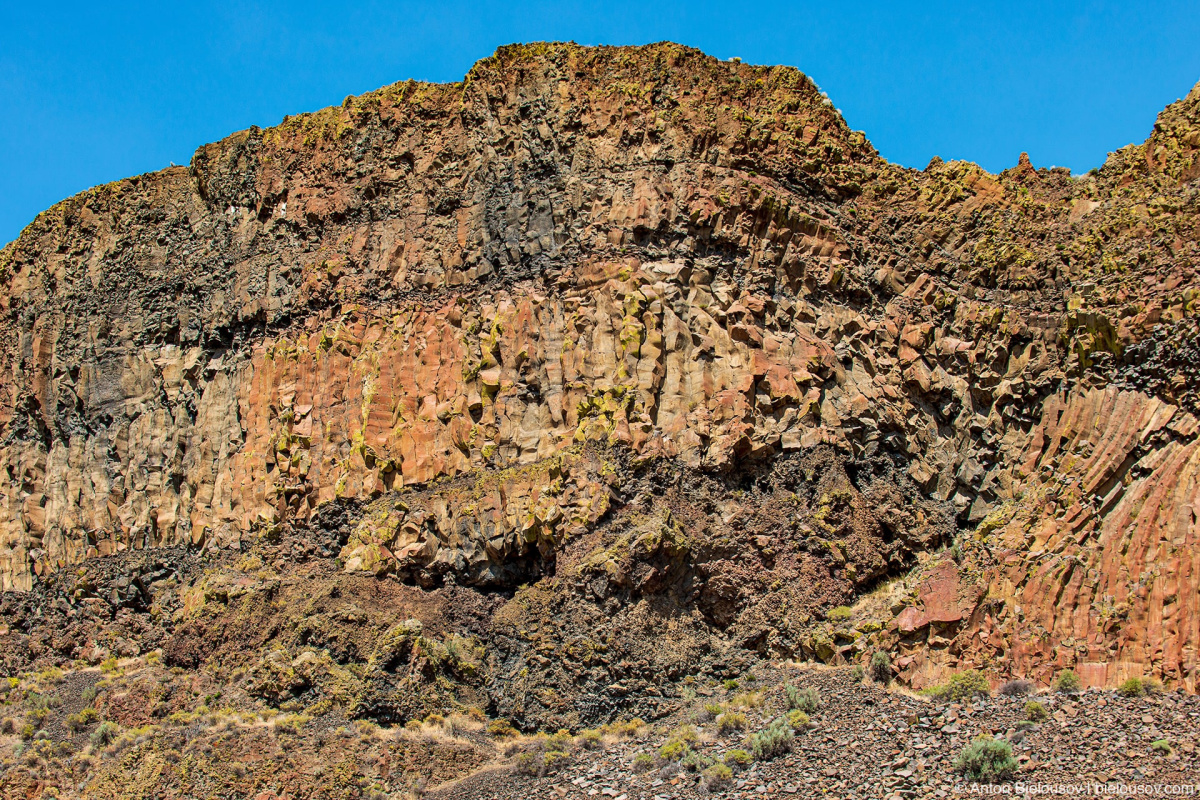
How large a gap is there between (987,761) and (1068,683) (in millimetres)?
3606

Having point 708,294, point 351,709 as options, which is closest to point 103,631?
point 351,709

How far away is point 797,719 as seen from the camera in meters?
21.6

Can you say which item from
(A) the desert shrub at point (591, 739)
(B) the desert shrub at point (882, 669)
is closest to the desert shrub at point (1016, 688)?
(B) the desert shrub at point (882, 669)

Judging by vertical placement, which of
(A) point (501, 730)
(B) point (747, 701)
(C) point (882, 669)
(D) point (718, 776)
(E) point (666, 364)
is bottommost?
(D) point (718, 776)

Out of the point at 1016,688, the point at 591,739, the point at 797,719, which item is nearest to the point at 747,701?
the point at 797,719

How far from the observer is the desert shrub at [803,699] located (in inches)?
874

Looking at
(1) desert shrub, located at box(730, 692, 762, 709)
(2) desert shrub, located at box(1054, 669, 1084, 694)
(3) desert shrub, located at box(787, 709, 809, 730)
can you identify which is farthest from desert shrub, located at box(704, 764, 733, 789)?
(2) desert shrub, located at box(1054, 669, 1084, 694)

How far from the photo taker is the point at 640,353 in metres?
28.0

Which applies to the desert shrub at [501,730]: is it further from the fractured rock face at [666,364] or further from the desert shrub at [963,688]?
the desert shrub at [963,688]

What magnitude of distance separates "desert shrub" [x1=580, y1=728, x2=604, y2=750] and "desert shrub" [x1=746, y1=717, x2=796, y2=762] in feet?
11.0

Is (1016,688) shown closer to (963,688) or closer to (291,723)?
(963,688)

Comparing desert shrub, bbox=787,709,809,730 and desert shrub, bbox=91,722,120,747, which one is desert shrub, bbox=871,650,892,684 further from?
desert shrub, bbox=91,722,120,747

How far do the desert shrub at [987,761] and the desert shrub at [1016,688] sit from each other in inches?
99.3

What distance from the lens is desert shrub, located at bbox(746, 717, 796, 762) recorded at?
20891mm
